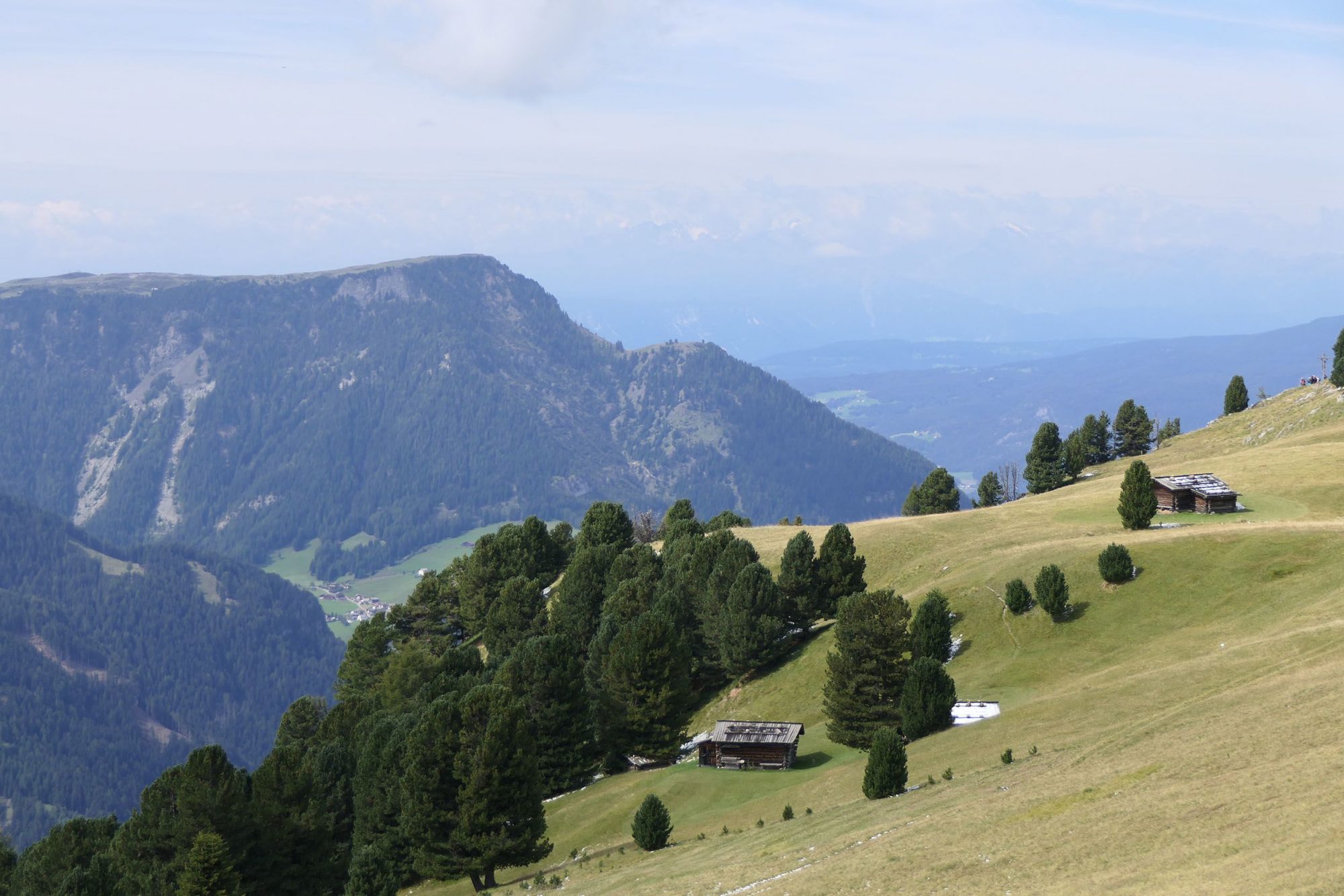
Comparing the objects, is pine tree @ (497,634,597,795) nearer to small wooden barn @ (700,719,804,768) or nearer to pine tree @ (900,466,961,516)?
small wooden barn @ (700,719,804,768)

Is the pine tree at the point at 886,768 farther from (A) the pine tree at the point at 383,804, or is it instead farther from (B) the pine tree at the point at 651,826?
(A) the pine tree at the point at 383,804

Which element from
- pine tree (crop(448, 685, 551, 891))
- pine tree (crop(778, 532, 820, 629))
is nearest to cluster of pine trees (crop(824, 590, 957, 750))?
pine tree (crop(448, 685, 551, 891))

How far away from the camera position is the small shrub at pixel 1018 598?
8175cm

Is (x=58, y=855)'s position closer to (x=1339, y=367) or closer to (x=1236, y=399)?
(x=1339, y=367)

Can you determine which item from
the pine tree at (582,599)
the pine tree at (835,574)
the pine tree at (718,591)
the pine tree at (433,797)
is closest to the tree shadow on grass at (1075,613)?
the pine tree at (835,574)

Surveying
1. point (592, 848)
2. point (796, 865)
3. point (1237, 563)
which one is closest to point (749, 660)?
point (592, 848)

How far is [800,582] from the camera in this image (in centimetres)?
9975

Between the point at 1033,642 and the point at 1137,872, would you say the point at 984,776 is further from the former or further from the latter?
the point at 1033,642

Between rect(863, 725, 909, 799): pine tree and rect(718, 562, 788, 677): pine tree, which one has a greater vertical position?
rect(718, 562, 788, 677): pine tree

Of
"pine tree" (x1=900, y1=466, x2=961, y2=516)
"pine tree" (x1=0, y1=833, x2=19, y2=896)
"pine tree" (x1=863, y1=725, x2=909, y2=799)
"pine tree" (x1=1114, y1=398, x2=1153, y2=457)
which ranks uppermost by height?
"pine tree" (x1=1114, y1=398, x2=1153, y2=457)

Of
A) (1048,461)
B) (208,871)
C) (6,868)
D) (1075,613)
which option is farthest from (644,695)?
(1048,461)

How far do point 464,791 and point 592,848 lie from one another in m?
8.76

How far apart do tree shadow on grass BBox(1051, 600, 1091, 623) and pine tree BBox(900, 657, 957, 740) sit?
14969 millimetres

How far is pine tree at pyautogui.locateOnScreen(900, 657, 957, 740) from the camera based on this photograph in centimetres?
6738
